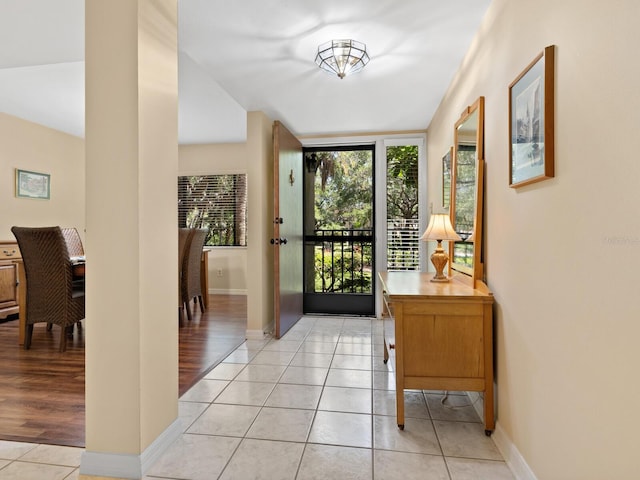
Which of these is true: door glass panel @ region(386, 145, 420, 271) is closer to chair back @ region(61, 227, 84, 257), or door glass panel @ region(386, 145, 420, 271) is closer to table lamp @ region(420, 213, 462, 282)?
table lamp @ region(420, 213, 462, 282)

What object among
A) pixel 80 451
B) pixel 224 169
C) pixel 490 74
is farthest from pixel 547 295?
pixel 224 169

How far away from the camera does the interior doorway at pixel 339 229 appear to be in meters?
4.50

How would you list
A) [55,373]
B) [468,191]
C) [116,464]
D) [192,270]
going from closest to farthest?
1. [116,464]
2. [468,191]
3. [55,373]
4. [192,270]

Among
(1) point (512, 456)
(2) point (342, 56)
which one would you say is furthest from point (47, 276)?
(1) point (512, 456)

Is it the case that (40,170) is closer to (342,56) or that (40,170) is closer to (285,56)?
(285,56)

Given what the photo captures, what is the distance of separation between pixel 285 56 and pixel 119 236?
63.5 inches

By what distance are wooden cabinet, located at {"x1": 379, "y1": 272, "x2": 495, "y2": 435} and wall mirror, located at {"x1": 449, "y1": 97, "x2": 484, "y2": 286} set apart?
0.28 metres

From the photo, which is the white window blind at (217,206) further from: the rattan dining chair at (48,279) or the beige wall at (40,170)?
the rattan dining chair at (48,279)

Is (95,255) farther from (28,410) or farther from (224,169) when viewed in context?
(224,169)

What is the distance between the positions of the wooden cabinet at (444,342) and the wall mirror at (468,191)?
284 mm

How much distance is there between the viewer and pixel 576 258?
1.13 metres

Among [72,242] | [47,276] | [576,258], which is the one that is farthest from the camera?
[72,242]

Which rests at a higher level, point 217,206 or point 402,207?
point 217,206

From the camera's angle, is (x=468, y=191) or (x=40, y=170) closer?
(x=468, y=191)
